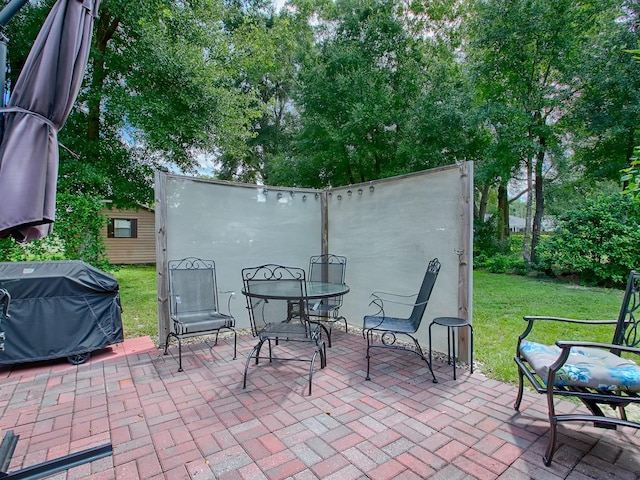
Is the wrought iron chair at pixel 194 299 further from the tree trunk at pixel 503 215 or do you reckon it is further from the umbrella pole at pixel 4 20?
the tree trunk at pixel 503 215

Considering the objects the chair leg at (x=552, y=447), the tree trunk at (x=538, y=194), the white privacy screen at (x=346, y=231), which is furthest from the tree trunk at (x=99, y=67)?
the tree trunk at (x=538, y=194)

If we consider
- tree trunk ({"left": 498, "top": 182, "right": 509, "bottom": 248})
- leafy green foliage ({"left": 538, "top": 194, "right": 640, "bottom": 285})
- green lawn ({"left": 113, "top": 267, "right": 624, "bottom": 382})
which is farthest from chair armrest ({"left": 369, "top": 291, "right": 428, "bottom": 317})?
tree trunk ({"left": 498, "top": 182, "right": 509, "bottom": 248})

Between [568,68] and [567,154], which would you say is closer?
[568,68]

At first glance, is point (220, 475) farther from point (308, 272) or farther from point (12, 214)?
point (308, 272)

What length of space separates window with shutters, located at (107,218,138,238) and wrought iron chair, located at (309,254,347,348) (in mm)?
11667

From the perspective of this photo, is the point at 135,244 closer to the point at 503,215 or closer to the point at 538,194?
the point at 538,194

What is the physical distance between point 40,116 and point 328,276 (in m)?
3.93

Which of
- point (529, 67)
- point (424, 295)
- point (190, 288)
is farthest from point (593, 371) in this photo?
point (529, 67)

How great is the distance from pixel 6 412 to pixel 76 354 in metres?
0.94

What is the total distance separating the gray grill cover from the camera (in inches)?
127

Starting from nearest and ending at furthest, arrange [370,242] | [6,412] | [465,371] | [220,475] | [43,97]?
1. [43,97]
2. [220,475]
3. [6,412]
4. [465,371]
5. [370,242]

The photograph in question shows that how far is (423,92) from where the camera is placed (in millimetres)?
10891

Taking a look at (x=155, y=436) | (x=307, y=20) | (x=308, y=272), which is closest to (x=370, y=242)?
(x=308, y=272)

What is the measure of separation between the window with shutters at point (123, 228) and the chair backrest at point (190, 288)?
11.4 m
